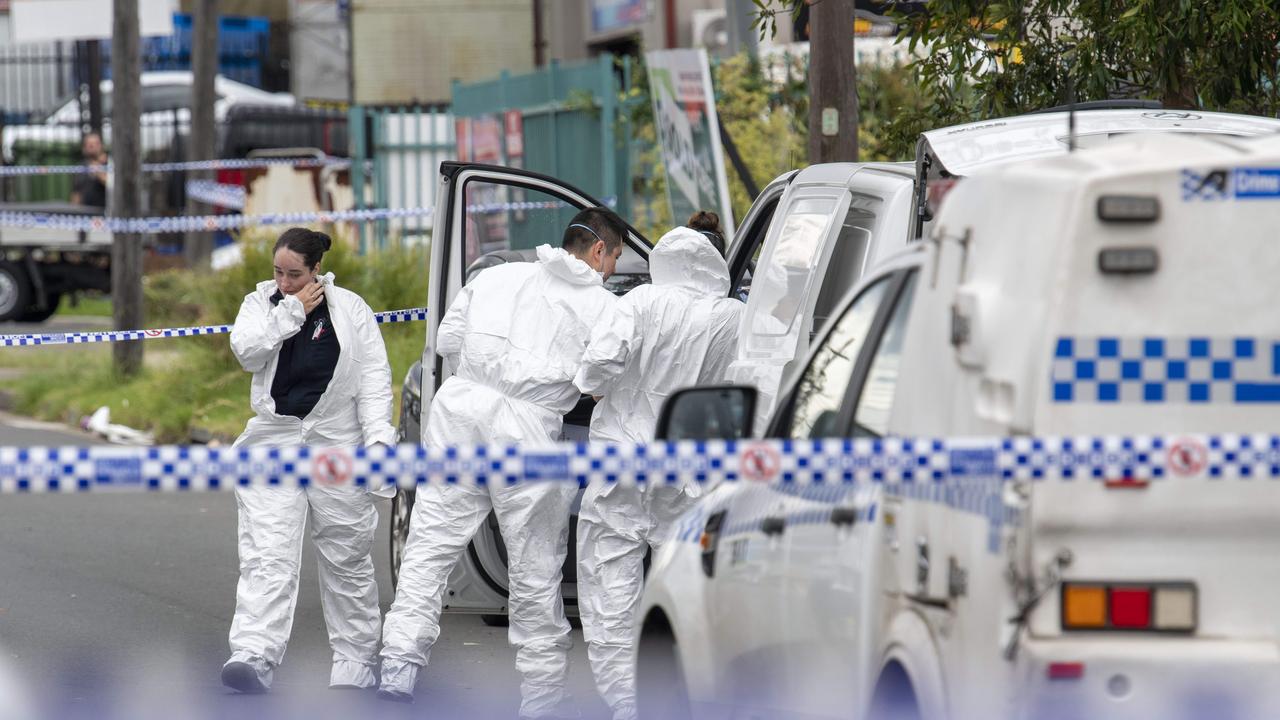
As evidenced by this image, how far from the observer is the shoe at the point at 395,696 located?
694cm

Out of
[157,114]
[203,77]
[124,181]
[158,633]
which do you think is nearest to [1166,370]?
[158,633]

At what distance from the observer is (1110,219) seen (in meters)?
3.50

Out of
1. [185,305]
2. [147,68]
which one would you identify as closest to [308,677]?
[185,305]

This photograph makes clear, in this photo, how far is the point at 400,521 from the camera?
8.38 metres

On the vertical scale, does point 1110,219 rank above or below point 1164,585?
above

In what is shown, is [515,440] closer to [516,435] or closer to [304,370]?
[516,435]

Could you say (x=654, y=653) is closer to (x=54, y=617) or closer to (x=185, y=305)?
(x=54, y=617)

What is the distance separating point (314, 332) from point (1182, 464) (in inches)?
167

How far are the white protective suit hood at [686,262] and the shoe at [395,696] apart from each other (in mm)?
1683

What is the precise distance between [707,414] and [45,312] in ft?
61.2

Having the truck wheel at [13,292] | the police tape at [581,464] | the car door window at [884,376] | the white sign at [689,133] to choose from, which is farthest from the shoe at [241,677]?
the truck wheel at [13,292]

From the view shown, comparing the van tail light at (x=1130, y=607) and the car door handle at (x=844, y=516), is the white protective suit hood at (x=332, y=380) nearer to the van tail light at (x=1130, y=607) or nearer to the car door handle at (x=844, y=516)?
the car door handle at (x=844, y=516)

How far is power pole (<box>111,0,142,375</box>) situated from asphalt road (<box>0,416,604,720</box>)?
4790mm

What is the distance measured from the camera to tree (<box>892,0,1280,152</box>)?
8.51 meters
